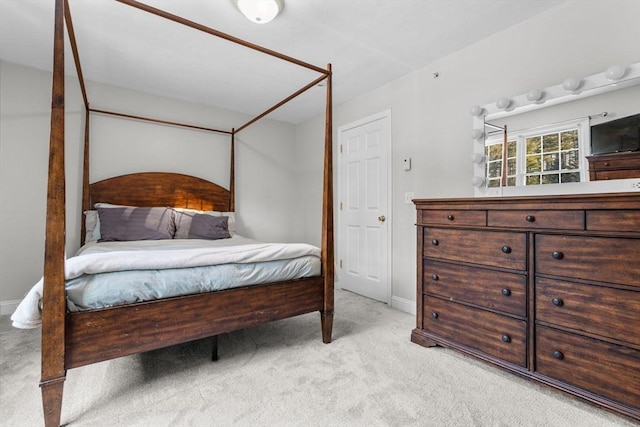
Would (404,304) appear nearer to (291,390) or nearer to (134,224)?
(291,390)

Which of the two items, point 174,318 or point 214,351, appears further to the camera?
point 214,351

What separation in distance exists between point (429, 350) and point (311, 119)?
338cm

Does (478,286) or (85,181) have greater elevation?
(85,181)

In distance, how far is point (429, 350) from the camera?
206 cm

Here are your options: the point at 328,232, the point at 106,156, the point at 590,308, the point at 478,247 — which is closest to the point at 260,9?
the point at 328,232

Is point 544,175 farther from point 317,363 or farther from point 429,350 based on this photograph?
point 317,363

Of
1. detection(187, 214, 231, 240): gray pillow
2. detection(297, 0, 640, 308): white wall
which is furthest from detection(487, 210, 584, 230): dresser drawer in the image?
detection(187, 214, 231, 240): gray pillow

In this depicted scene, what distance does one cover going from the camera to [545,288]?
5.20 feet

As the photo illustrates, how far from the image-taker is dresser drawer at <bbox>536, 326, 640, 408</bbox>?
4.35 ft

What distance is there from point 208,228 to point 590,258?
3041 mm

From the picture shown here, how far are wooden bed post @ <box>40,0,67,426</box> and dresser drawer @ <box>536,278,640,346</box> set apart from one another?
232cm

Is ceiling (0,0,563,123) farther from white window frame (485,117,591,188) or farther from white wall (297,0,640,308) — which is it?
white window frame (485,117,591,188)

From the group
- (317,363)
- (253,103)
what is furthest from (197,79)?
(317,363)

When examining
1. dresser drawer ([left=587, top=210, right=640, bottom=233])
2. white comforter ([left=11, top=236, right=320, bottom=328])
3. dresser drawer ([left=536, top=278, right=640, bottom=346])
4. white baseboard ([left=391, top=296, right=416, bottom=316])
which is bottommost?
white baseboard ([left=391, top=296, right=416, bottom=316])
